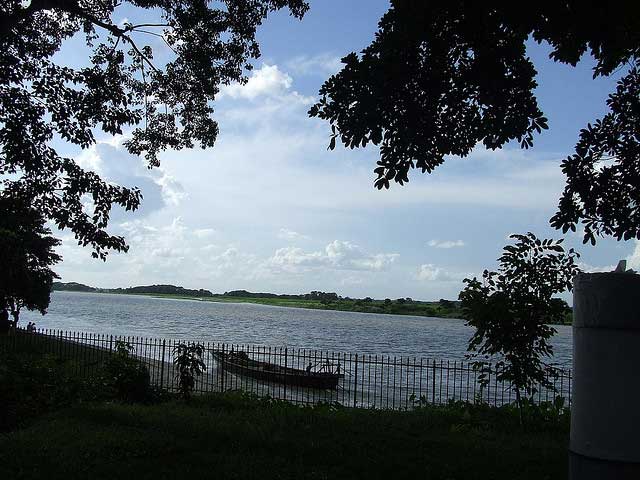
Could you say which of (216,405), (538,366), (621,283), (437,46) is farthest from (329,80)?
(216,405)

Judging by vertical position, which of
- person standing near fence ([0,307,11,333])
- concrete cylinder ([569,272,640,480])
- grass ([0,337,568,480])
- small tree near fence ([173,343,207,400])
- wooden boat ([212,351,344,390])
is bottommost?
wooden boat ([212,351,344,390])

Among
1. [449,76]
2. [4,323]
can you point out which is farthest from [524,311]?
[4,323]

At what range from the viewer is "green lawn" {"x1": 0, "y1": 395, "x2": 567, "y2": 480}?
726 centimetres

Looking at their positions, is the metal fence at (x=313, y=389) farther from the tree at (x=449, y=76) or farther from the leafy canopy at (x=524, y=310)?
the tree at (x=449, y=76)

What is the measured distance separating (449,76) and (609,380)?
6563 millimetres

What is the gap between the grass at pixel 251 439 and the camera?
7.32 metres

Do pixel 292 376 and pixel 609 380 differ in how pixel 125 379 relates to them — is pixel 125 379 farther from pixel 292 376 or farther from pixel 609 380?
pixel 292 376

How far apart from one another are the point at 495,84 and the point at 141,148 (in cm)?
914

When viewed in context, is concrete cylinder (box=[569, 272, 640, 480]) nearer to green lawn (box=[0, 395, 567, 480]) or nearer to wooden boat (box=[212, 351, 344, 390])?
green lawn (box=[0, 395, 567, 480])

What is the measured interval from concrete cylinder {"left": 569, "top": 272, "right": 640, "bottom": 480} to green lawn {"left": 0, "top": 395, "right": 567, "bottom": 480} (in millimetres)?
5113

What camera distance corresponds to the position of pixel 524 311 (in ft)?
36.3

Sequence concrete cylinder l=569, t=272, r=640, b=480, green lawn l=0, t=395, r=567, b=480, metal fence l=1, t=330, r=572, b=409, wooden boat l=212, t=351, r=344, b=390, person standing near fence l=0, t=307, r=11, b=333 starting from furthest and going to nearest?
1. person standing near fence l=0, t=307, r=11, b=333
2. wooden boat l=212, t=351, r=344, b=390
3. metal fence l=1, t=330, r=572, b=409
4. green lawn l=0, t=395, r=567, b=480
5. concrete cylinder l=569, t=272, r=640, b=480

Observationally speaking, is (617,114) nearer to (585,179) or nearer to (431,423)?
(585,179)

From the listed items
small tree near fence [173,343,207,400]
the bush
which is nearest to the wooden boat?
the bush
